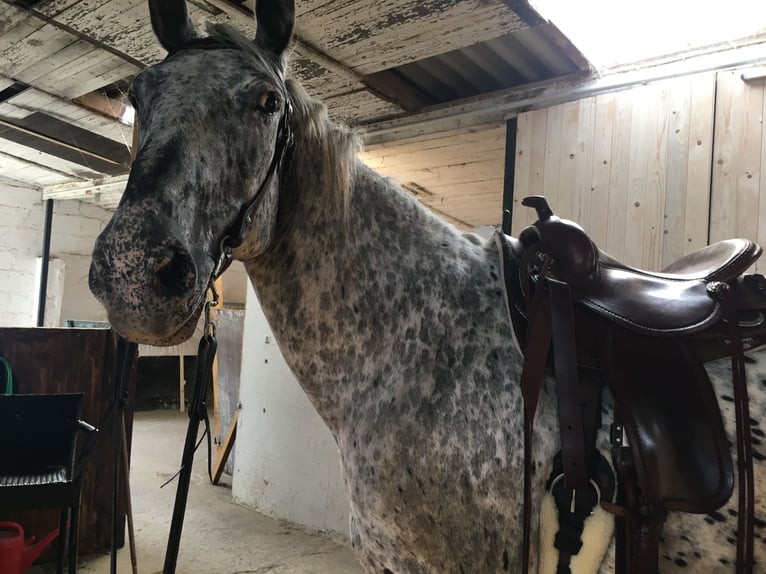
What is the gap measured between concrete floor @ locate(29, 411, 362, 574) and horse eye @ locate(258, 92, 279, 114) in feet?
7.83

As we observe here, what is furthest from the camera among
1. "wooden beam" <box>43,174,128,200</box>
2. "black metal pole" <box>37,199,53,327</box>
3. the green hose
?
"black metal pole" <box>37,199,53,327</box>

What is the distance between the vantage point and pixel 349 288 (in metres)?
1.13

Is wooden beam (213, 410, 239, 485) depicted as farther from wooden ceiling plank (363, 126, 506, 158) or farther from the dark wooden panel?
wooden ceiling plank (363, 126, 506, 158)

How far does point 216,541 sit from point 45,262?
15.8 feet

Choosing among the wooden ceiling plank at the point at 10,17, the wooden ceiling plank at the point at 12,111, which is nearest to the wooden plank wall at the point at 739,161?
the wooden ceiling plank at the point at 10,17

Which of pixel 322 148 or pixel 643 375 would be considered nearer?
pixel 643 375

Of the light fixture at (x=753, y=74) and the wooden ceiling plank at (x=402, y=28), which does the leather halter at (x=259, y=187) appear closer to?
the wooden ceiling plank at (x=402, y=28)

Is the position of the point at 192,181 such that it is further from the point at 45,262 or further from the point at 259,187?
the point at 45,262

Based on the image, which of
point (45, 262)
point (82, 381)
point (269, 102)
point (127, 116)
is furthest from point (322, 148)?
point (45, 262)

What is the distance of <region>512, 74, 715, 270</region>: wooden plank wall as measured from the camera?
206 cm

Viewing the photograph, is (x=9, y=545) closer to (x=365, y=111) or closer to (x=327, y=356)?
(x=327, y=356)

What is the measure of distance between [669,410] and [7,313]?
6903 millimetres

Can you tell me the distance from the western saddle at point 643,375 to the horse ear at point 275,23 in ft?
2.54

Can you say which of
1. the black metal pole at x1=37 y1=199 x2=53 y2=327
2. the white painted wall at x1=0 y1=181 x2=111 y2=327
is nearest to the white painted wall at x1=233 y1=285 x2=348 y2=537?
the white painted wall at x1=0 y1=181 x2=111 y2=327
